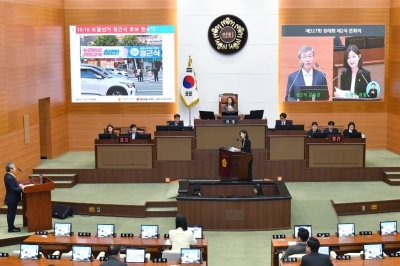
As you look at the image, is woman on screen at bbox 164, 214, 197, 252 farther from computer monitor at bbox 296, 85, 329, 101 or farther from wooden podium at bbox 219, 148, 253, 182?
computer monitor at bbox 296, 85, 329, 101

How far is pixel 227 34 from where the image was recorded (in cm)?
1844

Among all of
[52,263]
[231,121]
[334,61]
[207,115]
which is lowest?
[52,263]

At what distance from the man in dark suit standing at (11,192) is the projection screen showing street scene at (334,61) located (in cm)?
874

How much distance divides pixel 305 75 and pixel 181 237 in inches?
394

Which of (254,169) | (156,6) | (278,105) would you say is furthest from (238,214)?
(156,6)

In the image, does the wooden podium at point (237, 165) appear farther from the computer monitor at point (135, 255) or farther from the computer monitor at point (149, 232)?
the computer monitor at point (135, 255)

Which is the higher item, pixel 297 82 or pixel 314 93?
pixel 297 82

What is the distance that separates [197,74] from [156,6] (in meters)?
2.09

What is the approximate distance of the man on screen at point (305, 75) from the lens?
18.5 meters

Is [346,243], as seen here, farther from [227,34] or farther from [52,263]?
[227,34]

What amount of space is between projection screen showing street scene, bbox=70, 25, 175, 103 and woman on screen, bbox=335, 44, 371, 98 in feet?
14.9

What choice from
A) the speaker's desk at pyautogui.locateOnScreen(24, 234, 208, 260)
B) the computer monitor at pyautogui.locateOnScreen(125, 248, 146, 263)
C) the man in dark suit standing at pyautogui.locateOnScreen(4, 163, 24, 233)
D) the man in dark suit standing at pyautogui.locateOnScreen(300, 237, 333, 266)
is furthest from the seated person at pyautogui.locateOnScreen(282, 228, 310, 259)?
the man in dark suit standing at pyautogui.locateOnScreen(4, 163, 24, 233)

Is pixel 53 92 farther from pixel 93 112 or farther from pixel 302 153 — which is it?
pixel 302 153

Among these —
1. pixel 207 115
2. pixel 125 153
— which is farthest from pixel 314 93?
pixel 125 153
